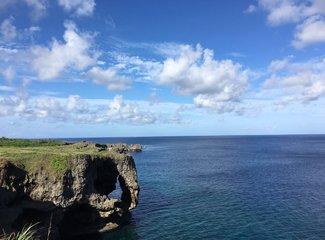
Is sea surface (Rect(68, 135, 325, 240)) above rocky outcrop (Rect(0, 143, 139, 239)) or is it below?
below

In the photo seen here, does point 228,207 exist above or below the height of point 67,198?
below

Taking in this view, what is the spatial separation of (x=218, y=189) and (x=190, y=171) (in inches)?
1155

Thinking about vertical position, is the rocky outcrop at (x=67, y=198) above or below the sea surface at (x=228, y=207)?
above

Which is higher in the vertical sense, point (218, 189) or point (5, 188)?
point (5, 188)

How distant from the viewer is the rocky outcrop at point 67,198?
42.5m

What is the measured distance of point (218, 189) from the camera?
76812 mm

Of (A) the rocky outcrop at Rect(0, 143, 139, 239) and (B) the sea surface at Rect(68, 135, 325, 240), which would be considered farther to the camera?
(B) the sea surface at Rect(68, 135, 325, 240)

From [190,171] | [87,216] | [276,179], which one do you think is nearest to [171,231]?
[87,216]

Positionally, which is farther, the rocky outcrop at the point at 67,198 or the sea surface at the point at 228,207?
the sea surface at the point at 228,207

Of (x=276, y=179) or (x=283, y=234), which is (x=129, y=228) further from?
(x=276, y=179)

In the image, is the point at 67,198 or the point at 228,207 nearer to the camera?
the point at 67,198

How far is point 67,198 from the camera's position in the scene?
4644 cm

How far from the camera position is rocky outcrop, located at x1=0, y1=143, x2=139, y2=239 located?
42.5 meters

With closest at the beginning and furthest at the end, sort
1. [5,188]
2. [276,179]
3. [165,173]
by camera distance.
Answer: [5,188], [276,179], [165,173]
